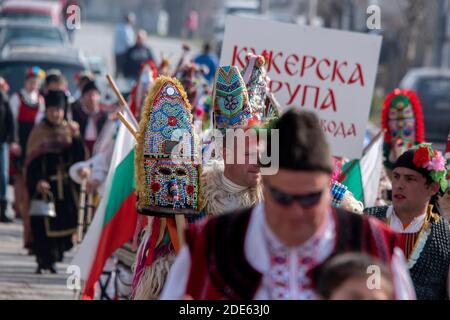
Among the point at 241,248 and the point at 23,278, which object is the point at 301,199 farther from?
the point at 23,278

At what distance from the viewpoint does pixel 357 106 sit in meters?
9.24

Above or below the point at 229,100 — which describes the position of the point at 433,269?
below

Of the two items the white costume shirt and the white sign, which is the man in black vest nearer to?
the white costume shirt

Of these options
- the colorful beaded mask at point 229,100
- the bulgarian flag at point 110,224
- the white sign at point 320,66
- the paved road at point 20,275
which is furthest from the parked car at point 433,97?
the colorful beaded mask at point 229,100

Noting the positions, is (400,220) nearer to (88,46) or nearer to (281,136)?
(281,136)

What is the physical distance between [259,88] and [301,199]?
3.21 metres

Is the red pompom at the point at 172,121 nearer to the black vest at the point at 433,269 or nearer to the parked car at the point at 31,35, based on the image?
the black vest at the point at 433,269

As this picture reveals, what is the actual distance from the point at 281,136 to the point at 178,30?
5587cm

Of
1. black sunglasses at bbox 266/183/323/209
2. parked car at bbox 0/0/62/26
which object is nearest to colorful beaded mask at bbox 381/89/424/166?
black sunglasses at bbox 266/183/323/209

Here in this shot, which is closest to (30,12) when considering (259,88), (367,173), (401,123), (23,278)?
(23,278)

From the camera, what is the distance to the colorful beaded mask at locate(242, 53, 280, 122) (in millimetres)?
7055

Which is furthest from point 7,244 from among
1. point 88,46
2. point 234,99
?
point 88,46

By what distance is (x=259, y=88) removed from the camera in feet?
23.6

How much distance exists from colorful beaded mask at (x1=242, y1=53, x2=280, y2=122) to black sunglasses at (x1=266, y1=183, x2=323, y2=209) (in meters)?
2.94
